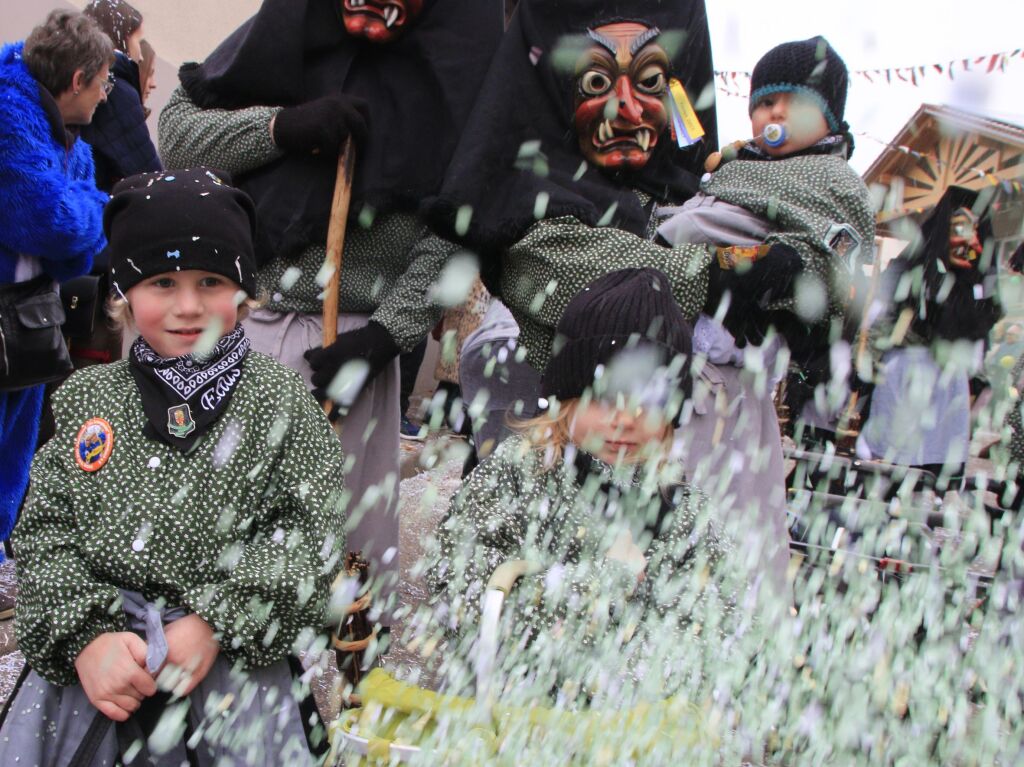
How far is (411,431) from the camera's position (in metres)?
6.70

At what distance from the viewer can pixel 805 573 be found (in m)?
3.35

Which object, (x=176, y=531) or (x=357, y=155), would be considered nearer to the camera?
(x=176, y=531)

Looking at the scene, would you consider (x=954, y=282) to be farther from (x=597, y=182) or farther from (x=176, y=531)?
(x=176, y=531)

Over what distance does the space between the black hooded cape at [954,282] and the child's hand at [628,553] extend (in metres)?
2.94

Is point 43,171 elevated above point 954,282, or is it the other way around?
point 954,282

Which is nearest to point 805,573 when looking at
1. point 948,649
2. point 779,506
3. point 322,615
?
point 948,649

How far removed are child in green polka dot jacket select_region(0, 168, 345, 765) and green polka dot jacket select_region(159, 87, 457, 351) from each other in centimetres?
56

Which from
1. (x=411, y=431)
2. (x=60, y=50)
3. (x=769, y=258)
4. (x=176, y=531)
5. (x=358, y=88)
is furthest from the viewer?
(x=411, y=431)

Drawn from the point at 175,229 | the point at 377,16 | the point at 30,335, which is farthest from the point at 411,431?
the point at 175,229

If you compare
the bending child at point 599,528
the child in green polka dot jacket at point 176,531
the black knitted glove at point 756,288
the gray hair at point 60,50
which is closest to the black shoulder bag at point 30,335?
the gray hair at point 60,50

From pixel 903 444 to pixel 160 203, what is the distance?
3.78 meters

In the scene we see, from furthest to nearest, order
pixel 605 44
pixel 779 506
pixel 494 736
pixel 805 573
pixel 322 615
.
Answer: pixel 805 573 → pixel 779 506 → pixel 605 44 → pixel 322 615 → pixel 494 736

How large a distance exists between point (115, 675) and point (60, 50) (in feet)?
7.10

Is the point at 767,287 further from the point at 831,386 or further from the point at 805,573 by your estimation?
the point at 831,386
